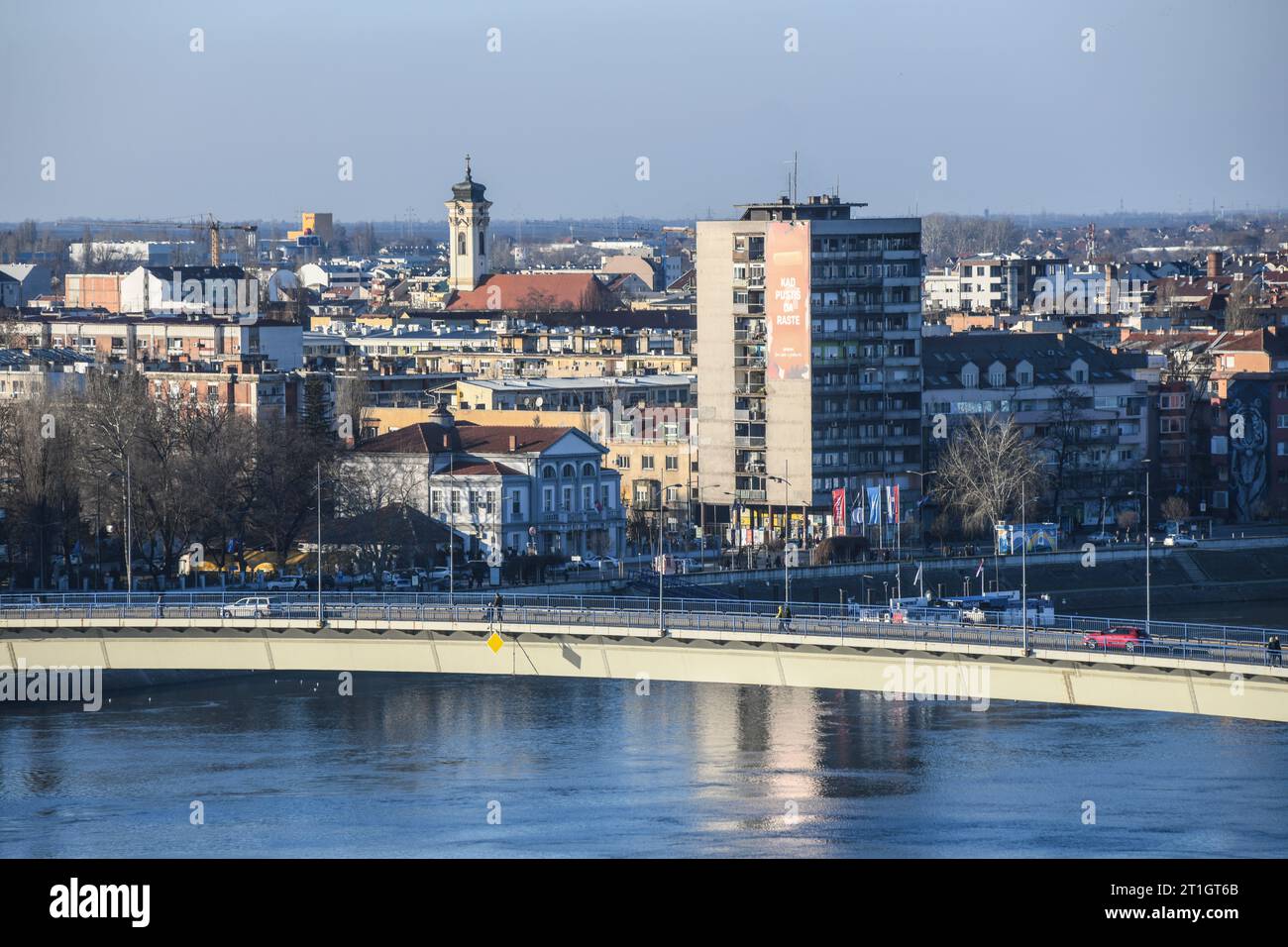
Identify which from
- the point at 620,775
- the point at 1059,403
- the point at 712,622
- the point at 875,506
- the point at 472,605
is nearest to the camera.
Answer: the point at 712,622

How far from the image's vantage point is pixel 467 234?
10481cm

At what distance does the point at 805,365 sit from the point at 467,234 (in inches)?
2050

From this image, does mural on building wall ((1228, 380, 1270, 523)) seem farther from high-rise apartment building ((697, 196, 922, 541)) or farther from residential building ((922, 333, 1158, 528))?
high-rise apartment building ((697, 196, 922, 541))

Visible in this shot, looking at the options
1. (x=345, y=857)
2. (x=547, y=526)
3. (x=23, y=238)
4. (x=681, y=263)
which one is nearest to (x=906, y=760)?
(x=345, y=857)

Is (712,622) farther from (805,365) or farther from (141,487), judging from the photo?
(805,365)

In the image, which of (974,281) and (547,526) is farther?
(974,281)

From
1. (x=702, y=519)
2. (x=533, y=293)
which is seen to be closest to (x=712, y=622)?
(x=702, y=519)

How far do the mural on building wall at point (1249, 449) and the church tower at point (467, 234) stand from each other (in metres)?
46.5

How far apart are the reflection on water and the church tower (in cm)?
6513

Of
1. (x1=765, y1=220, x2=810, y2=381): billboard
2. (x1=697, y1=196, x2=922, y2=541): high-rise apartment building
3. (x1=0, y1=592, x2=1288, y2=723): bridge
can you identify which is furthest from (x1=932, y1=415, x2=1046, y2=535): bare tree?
(x1=0, y1=592, x2=1288, y2=723): bridge

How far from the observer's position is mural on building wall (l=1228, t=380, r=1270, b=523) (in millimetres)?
60344
